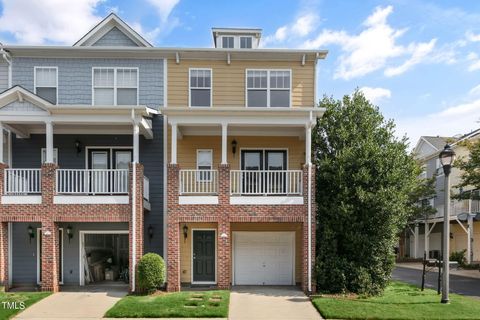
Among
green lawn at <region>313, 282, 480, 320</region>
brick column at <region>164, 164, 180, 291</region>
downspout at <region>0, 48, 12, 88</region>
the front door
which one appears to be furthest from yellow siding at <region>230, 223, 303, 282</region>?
downspout at <region>0, 48, 12, 88</region>

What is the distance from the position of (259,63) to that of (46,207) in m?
9.34

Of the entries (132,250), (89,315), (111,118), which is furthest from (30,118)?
(89,315)

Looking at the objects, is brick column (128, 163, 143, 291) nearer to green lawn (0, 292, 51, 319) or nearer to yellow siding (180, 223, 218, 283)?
yellow siding (180, 223, 218, 283)

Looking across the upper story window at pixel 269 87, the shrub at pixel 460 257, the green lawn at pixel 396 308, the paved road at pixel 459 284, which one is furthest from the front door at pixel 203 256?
the shrub at pixel 460 257

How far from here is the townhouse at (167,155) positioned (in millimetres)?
13664

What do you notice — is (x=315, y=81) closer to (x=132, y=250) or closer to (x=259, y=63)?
(x=259, y=63)

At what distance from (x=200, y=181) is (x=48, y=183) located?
5.17 m

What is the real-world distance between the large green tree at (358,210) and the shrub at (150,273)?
5.24 meters

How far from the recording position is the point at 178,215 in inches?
535

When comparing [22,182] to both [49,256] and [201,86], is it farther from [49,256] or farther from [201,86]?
[201,86]

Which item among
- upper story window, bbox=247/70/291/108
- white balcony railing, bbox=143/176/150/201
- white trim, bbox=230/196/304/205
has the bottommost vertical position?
white trim, bbox=230/196/304/205

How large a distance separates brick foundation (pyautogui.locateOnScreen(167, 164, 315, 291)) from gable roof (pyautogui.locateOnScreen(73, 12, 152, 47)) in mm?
5599

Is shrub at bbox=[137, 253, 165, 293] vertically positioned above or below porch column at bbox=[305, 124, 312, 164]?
below

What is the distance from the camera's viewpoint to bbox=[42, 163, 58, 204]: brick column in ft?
44.3
